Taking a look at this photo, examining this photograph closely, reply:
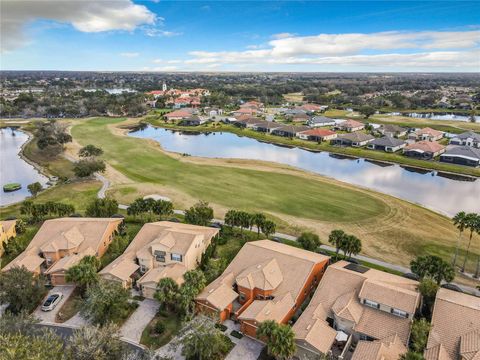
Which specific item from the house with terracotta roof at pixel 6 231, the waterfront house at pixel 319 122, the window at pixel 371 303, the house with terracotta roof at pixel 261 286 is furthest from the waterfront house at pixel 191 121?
the window at pixel 371 303

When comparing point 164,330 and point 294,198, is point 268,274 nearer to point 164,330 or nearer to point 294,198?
point 164,330

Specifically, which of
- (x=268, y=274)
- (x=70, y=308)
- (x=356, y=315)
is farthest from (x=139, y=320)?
(x=356, y=315)

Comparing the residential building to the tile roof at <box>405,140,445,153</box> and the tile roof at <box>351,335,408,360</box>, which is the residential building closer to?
the tile roof at <box>405,140,445,153</box>

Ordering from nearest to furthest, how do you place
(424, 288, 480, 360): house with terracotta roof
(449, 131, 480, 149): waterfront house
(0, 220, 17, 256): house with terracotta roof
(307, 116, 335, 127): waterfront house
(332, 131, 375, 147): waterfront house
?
1. (424, 288, 480, 360): house with terracotta roof
2. (0, 220, 17, 256): house with terracotta roof
3. (449, 131, 480, 149): waterfront house
4. (332, 131, 375, 147): waterfront house
5. (307, 116, 335, 127): waterfront house

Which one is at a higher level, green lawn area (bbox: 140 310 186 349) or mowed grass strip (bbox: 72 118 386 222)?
mowed grass strip (bbox: 72 118 386 222)

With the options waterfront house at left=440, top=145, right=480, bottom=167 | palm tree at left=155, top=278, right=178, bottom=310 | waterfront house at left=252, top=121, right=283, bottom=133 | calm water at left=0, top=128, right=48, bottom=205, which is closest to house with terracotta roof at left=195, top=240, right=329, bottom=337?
palm tree at left=155, top=278, right=178, bottom=310

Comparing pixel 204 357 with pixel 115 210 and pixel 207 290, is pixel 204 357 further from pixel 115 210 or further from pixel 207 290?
pixel 115 210

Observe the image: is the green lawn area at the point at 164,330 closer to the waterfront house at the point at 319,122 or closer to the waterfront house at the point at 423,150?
the waterfront house at the point at 423,150
